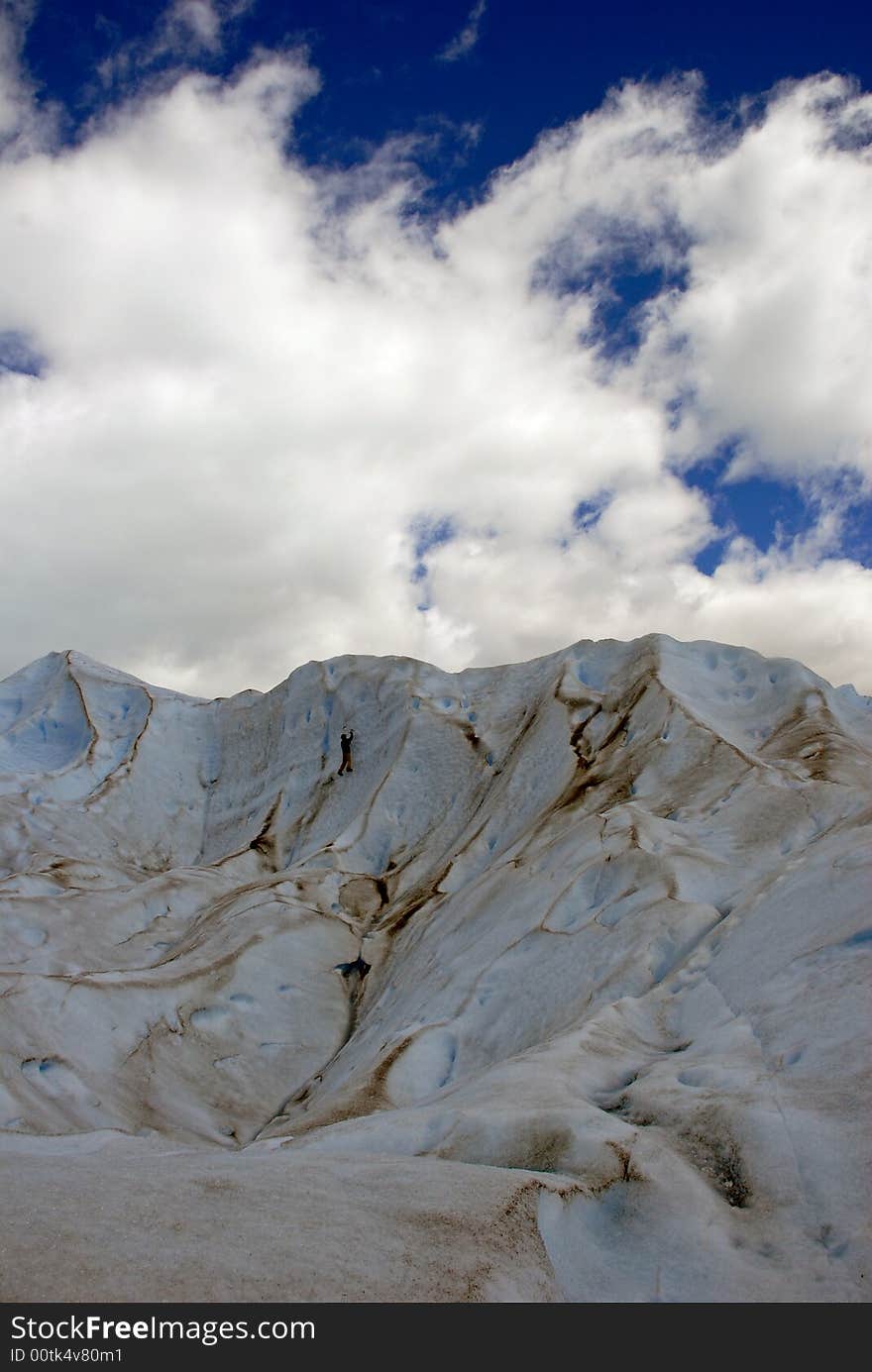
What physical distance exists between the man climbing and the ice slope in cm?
35

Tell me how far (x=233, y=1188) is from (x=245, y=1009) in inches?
532

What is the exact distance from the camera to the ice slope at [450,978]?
4.99 meters

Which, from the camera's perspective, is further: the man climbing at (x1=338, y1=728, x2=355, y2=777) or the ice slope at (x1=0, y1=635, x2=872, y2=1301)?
the man climbing at (x1=338, y1=728, x2=355, y2=777)

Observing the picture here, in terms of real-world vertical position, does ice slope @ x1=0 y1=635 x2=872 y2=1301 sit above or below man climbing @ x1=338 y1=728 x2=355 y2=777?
below

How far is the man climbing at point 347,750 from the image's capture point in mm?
28748

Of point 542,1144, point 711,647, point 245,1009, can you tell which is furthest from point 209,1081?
point 711,647

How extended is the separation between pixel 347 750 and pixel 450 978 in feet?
49.6

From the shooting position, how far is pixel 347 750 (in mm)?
29250

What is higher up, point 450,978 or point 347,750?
point 347,750

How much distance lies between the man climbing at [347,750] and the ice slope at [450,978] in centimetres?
35

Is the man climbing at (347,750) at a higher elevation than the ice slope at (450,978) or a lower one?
higher

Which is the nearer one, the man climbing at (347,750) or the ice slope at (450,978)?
the ice slope at (450,978)

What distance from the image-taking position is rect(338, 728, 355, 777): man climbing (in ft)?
94.3
